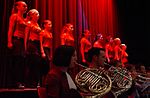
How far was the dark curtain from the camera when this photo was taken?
Answer: 5.39 meters

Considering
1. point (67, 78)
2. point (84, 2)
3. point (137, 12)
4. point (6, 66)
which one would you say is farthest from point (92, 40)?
point (67, 78)

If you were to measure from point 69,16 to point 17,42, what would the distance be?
3.09 meters

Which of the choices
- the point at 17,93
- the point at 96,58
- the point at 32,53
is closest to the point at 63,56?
the point at 96,58

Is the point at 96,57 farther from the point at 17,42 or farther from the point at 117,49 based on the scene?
the point at 117,49

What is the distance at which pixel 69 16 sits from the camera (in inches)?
292

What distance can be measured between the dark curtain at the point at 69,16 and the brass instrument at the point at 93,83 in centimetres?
291

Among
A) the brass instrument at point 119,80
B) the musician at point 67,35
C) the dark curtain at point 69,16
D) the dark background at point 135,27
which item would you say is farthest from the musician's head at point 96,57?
the dark background at point 135,27

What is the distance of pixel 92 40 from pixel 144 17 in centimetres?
250

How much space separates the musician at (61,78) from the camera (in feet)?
6.73

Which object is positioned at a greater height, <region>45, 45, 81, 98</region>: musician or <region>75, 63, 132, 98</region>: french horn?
<region>45, 45, 81, 98</region>: musician

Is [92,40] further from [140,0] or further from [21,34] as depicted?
[21,34]

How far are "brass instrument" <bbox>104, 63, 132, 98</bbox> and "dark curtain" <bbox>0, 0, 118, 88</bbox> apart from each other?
108 inches

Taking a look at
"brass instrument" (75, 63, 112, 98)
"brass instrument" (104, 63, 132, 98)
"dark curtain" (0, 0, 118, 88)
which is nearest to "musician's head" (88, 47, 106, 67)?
"brass instrument" (104, 63, 132, 98)

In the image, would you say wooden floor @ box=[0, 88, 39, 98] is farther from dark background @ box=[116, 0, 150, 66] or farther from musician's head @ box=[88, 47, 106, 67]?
dark background @ box=[116, 0, 150, 66]
